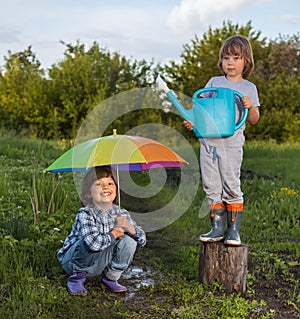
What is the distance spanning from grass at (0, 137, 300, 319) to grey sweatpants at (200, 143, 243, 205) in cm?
77

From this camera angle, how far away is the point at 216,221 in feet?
15.0

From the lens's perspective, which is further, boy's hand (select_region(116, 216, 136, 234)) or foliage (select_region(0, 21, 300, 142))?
foliage (select_region(0, 21, 300, 142))

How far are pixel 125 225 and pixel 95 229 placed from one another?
0.24 meters

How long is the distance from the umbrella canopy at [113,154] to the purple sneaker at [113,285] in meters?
0.93

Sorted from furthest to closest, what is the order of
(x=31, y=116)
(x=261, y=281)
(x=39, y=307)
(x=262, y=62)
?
(x=262, y=62), (x=31, y=116), (x=261, y=281), (x=39, y=307)

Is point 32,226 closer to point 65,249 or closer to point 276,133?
point 65,249

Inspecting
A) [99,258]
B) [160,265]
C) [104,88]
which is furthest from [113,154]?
[104,88]

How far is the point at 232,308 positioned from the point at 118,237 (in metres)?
1.02

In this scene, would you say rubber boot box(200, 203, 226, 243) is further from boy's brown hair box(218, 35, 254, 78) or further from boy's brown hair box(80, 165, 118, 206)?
boy's brown hair box(218, 35, 254, 78)

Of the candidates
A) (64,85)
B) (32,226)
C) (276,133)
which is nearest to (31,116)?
(64,85)

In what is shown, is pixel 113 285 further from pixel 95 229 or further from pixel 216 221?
pixel 216 221

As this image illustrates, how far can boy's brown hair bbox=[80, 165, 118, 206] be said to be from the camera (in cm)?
443

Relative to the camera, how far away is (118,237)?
14.3 feet

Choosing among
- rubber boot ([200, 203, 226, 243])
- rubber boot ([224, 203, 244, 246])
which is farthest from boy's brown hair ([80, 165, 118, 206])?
rubber boot ([224, 203, 244, 246])
